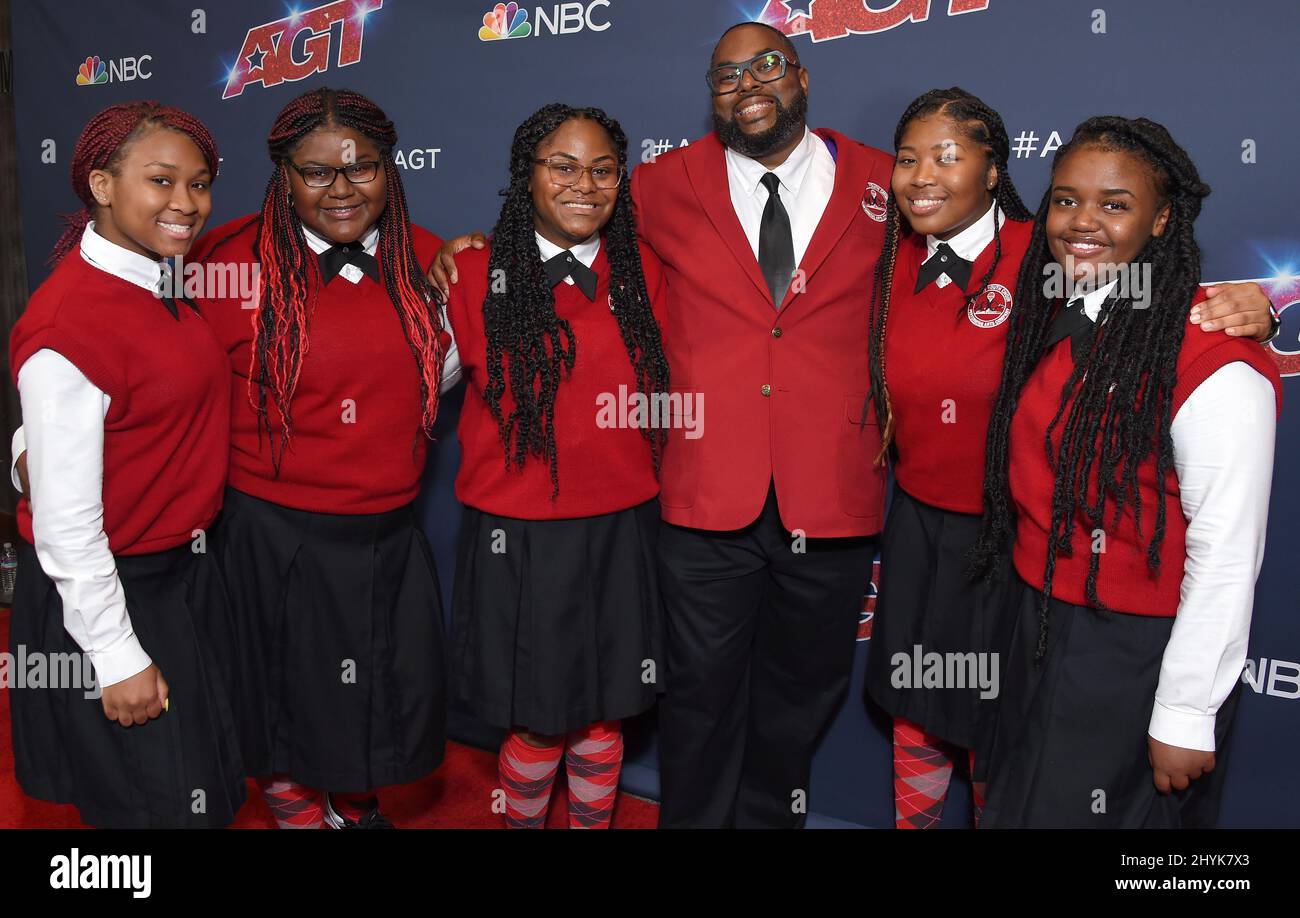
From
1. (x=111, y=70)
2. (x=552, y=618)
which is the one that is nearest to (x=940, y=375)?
(x=552, y=618)

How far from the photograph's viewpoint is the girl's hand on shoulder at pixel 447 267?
214 centimetres

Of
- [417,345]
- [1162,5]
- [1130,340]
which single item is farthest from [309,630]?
[1162,5]

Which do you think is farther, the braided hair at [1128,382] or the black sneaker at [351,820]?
the black sneaker at [351,820]

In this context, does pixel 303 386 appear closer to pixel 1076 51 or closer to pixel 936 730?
pixel 936 730

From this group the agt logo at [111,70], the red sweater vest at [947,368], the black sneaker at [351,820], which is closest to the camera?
the red sweater vest at [947,368]

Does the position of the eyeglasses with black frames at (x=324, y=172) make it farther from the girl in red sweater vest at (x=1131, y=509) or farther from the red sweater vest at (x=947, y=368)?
the girl in red sweater vest at (x=1131, y=509)

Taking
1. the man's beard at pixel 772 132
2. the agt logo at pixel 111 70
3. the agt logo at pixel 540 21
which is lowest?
the man's beard at pixel 772 132

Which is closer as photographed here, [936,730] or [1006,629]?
[1006,629]

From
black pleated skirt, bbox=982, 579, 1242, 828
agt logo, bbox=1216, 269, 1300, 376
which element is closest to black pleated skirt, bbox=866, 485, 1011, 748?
black pleated skirt, bbox=982, 579, 1242, 828

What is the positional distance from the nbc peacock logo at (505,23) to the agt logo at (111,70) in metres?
1.32

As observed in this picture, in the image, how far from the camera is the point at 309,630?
82.2 inches

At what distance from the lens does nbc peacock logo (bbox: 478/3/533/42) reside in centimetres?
270

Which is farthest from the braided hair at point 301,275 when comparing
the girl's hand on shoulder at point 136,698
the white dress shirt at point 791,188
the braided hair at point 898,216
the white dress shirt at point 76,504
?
the braided hair at point 898,216
